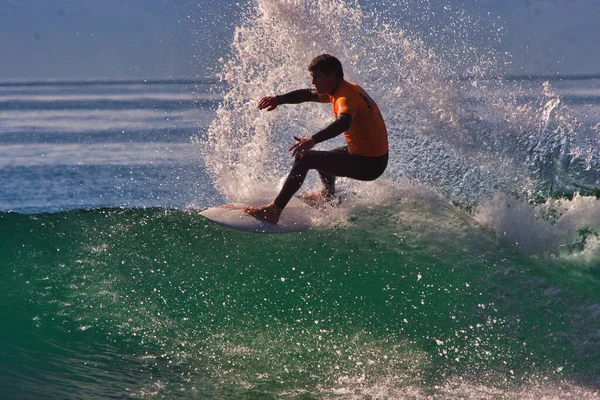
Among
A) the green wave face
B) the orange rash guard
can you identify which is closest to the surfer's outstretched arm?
the orange rash guard

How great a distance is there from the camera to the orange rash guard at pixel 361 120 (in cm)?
605

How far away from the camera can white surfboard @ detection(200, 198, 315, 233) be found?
649 centimetres

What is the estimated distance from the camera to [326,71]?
6086 mm

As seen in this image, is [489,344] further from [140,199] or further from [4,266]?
[140,199]

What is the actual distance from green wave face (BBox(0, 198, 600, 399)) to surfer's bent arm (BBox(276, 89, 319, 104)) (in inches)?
51.5

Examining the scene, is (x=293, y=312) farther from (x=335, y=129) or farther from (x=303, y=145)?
(x=335, y=129)

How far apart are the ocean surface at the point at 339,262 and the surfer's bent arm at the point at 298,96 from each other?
123 cm

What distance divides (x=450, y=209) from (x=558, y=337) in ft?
8.06

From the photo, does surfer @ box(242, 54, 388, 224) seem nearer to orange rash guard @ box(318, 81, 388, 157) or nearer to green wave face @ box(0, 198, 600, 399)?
orange rash guard @ box(318, 81, 388, 157)

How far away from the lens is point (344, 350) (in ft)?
17.1

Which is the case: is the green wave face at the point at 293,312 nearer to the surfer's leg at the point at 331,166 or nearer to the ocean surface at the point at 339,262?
the ocean surface at the point at 339,262

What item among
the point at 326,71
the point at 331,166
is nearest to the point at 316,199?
the point at 331,166

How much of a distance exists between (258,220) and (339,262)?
2.79 feet

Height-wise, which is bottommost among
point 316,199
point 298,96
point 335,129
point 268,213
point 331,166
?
point 268,213
